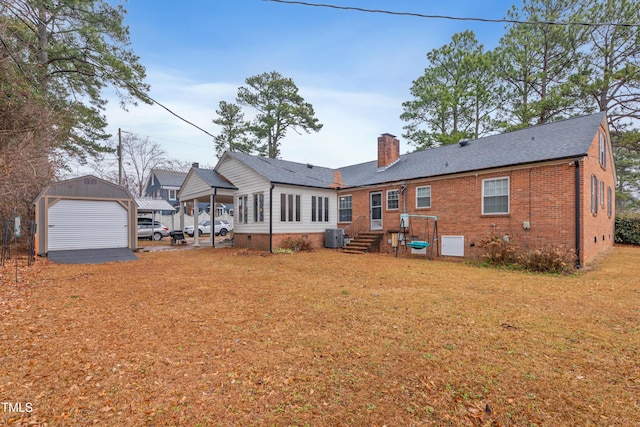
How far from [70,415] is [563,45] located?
95.0 ft

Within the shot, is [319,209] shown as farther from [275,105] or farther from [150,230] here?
[275,105]

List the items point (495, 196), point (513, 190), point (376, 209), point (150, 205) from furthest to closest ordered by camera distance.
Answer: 1. point (150, 205)
2. point (376, 209)
3. point (495, 196)
4. point (513, 190)

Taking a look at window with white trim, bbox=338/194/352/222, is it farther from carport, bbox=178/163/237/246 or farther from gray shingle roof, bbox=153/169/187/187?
gray shingle roof, bbox=153/169/187/187

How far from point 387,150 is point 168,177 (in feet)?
110

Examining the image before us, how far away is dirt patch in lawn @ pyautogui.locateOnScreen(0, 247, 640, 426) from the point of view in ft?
8.20

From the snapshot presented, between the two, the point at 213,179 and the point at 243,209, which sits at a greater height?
the point at 213,179

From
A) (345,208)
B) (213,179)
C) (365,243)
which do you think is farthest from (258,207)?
(365,243)

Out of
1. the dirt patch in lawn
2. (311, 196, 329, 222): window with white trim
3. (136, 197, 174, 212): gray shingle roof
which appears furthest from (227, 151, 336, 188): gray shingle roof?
the dirt patch in lawn

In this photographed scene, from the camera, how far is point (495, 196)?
11.2m

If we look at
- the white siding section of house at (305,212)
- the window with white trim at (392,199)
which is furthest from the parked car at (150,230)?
the window with white trim at (392,199)

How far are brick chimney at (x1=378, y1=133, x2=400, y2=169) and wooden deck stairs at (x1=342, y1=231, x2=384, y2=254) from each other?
427cm

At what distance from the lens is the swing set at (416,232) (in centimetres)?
1254

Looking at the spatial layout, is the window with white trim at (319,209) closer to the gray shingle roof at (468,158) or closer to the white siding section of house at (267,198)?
the white siding section of house at (267,198)

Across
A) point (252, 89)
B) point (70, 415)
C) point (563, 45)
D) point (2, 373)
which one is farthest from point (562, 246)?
point (252, 89)
